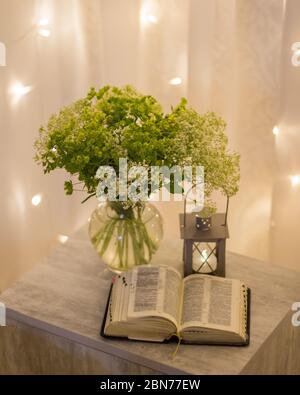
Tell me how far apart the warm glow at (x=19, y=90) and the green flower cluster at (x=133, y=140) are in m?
0.47

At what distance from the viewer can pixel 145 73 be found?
2.17 m

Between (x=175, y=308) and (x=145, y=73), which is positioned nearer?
(x=175, y=308)

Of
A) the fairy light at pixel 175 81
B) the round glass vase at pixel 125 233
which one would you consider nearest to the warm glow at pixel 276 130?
the fairy light at pixel 175 81

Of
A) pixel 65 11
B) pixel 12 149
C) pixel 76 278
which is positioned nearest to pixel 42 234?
pixel 12 149

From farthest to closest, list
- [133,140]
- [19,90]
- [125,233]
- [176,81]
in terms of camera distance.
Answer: [176,81], [19,90], [125,233], [133,140]

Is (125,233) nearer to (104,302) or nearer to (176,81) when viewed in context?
(104,302)

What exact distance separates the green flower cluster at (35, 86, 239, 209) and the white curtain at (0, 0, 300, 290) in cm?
48

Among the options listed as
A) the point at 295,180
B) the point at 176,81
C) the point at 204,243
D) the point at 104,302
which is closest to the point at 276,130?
the point at 295,180

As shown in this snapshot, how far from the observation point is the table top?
4.94ft

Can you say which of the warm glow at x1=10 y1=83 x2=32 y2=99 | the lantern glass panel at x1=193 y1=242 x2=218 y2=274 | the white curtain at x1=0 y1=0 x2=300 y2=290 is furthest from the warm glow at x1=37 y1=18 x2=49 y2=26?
the lantern glass panel at x1=193 y1=242 x2=218 y2=274

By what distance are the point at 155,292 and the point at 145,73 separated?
84 centimetres

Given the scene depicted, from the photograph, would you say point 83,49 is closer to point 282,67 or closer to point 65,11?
point 65,11

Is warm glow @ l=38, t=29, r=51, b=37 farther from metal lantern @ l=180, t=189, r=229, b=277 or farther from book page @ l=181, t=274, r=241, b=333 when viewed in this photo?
book page @ l=181, t=274, r=241, b=333
